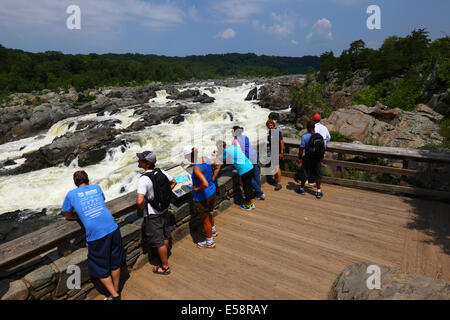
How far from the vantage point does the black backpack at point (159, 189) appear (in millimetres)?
3803

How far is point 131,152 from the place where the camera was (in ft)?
55.8

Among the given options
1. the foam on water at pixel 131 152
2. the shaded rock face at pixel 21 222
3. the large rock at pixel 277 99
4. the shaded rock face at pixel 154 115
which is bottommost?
the shaded rock face at pixel 21 222

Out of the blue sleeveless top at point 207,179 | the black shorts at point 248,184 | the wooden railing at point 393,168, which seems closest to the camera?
the blue sleeveless top at point 207,179

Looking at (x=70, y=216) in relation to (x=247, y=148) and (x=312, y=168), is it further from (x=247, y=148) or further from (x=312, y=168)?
(x=312, y=168)

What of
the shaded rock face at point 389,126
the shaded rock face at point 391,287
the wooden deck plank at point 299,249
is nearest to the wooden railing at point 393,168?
the wooden deck plank at point 299,249

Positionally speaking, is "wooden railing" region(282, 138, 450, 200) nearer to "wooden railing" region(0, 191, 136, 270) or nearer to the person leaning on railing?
the person leaning on railing

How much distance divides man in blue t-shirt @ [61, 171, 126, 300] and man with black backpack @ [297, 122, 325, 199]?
14.3ft

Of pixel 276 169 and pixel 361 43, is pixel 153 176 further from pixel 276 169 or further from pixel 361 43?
pixel 361 43

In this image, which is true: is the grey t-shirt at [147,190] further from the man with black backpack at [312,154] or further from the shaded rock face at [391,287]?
the man with black backpack at [312,154]

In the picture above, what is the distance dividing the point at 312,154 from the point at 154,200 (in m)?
3.77

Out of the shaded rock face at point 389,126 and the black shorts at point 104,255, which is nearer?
the black shorts at point 104,255

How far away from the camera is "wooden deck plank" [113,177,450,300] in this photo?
148 inches

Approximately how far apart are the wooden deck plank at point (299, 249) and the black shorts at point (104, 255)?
51 centimetres

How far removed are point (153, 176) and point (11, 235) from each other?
945 cm
